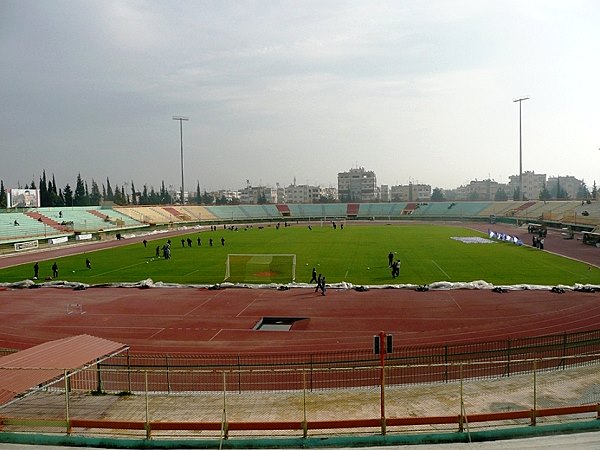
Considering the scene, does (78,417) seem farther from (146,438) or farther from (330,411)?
(330,411)

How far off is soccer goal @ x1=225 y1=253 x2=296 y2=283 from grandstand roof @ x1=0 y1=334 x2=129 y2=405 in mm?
20959

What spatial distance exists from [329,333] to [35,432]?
13073 millimetres

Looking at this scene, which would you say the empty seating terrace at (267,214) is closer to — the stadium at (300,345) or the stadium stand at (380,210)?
the stadium stand at (380,210)

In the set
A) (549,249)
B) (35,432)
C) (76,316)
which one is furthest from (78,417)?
(549,249)

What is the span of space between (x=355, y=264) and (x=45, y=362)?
31096 millimetres

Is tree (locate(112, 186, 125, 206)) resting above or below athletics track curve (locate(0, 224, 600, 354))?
above

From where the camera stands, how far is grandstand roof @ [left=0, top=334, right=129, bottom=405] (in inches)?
420

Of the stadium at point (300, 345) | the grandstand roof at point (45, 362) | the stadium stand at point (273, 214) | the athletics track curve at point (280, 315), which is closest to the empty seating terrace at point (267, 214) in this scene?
the stadium stand at point (273, 214)

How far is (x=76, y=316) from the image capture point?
83.9ft

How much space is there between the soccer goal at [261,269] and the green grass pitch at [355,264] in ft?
3.00

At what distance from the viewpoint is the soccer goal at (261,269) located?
3506 centimetres

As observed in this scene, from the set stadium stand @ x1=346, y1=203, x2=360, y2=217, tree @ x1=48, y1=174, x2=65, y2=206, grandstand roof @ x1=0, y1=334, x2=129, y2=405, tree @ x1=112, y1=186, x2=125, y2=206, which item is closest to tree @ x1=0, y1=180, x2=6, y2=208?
tree @ x1=48, y1=174, x2=65, y2=206

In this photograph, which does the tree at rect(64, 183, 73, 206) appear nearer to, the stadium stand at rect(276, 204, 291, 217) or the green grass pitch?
the stadium stand at rect(276, 204, 291, 217)

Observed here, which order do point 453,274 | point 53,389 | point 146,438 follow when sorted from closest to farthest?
point 146,438 < point 53,389 < point 453,274
